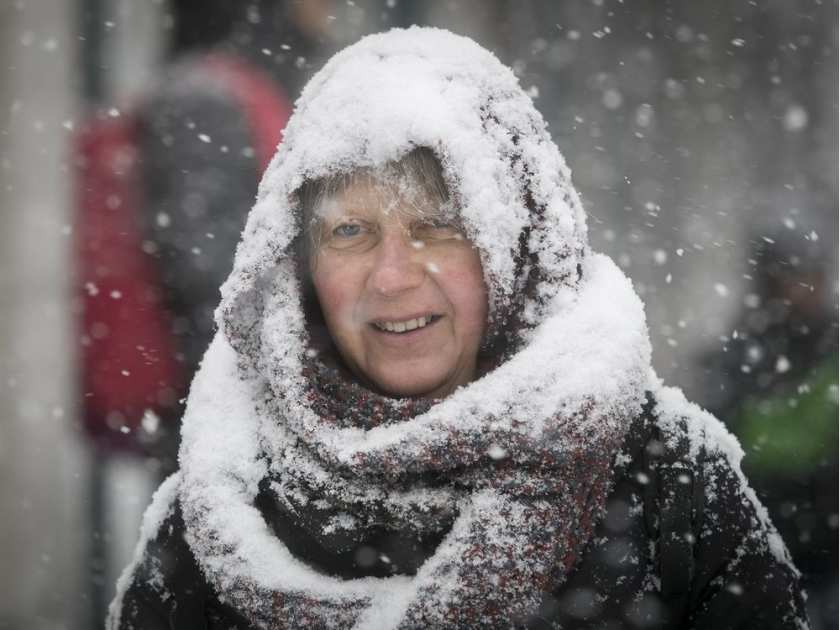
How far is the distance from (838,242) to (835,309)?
260mm

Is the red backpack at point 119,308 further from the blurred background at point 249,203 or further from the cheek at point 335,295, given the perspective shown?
the cheek at point 335,295

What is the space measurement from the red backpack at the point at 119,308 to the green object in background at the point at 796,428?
215 cm

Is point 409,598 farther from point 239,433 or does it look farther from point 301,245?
point 301,245

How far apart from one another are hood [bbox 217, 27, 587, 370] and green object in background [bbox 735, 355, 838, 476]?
61.0 inches

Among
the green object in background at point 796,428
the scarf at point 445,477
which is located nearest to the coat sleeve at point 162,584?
the scarf at point 445,477

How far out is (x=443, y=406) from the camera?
3.51 feet

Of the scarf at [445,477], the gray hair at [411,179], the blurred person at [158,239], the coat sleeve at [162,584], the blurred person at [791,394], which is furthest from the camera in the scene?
the blurred person at [158,239]

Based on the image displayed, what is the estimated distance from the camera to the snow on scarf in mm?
Answer: 1010

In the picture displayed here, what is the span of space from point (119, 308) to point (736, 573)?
7.19ft

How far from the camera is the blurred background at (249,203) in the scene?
2.11 m

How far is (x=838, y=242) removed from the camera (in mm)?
2387

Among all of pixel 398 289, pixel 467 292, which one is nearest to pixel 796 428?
pixel 467 292

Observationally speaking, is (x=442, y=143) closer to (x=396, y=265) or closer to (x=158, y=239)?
(x=396, y=265)

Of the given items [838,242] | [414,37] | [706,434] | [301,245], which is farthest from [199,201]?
[838,242]
